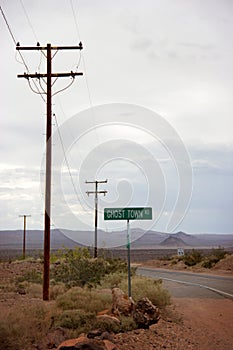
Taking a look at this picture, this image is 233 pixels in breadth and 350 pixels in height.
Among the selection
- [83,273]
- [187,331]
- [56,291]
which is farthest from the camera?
[83,273]

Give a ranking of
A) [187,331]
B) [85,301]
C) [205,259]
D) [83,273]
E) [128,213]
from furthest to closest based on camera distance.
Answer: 1. [205,259]
2. [83,273]
3. [128,213]
4. [85,301]
5. [187,331]

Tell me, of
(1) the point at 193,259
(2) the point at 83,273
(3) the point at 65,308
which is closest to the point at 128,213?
(3) the point at 65,308

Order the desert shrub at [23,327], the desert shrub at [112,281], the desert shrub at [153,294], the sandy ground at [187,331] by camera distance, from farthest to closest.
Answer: the desert shrub at [112,281], the desert shrub at [153,294], the sandy ground at [187,331], the desert shrub at [23,327]

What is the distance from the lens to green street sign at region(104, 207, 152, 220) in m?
18.0

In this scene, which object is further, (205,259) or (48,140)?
(205,259)

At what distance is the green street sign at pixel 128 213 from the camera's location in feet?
59.2

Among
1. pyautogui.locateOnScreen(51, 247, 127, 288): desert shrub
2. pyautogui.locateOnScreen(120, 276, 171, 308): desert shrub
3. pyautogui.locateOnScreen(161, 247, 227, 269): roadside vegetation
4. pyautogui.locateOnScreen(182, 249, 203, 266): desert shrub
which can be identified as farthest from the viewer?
pyautogui.locateOnScreen(182, 249, 203, 266): desert shrub

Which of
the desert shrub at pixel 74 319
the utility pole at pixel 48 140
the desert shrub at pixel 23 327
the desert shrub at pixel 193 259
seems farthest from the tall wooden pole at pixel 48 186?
the desert shrub at pixel 193 259

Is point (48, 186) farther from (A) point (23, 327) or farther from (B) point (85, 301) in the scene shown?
(A) point (23, 327)

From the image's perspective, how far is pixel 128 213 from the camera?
18.2 m

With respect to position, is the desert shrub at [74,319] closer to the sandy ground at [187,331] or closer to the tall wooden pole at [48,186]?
the sandy ground at [187,331]

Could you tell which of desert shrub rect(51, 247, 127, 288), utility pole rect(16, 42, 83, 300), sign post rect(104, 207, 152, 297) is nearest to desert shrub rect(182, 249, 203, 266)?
desert shrub rect(51, 247, 127, 288)

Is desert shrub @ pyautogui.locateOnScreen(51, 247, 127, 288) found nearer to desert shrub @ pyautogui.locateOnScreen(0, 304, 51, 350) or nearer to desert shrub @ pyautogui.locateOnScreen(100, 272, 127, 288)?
desert shrub @ pyautogui.locateOnScreen(100, 272, 127, 288)

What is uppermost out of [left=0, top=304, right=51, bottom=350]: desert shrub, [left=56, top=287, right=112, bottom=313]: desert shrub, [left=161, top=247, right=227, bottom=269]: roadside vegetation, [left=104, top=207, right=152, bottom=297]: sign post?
[left=104, top=207, right=152, bottom=297]: sign post
